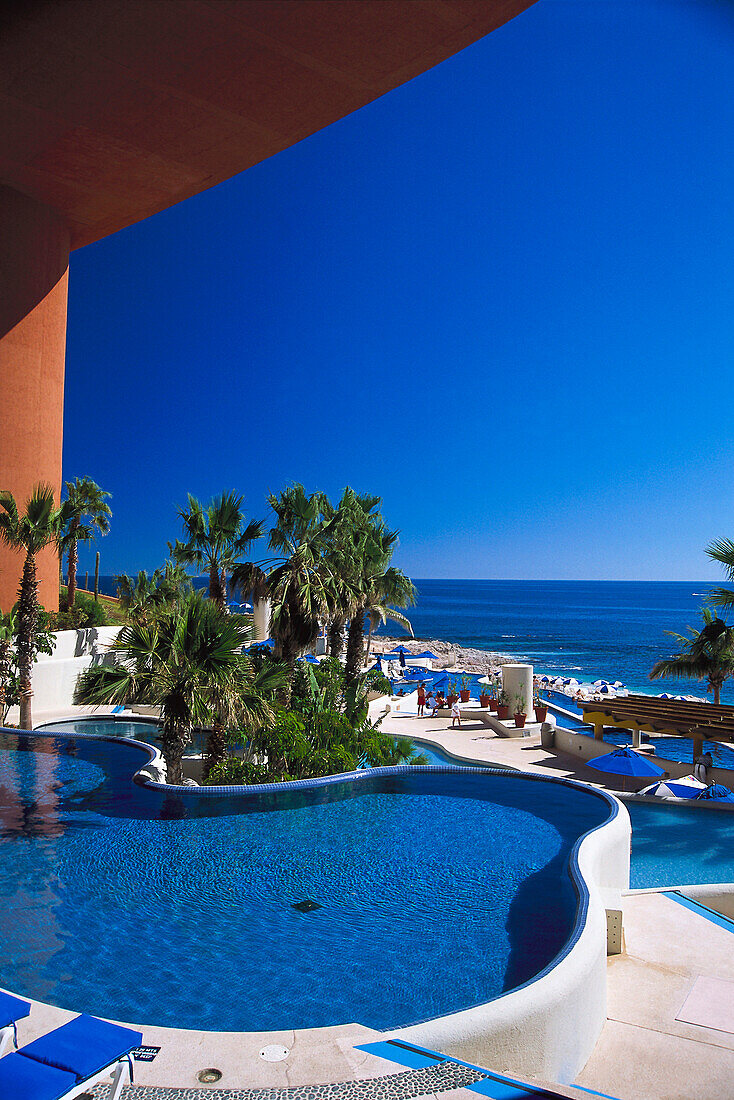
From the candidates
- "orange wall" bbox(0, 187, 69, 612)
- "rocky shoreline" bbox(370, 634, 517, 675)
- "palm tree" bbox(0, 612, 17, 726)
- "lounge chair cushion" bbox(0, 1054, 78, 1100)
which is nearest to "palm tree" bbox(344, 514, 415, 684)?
"palm tree" bbox(0, 612, 17, 726)

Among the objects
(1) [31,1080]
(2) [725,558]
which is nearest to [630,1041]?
(1) [31,1080]

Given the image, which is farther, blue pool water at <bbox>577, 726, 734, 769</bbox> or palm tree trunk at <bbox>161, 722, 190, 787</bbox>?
blue pool water at <bbox>577, 726, 734, 769</bbox>

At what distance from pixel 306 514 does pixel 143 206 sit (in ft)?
40.4

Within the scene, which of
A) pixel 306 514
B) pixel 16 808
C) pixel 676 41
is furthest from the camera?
pixel 306 514

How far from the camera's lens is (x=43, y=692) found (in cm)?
1766

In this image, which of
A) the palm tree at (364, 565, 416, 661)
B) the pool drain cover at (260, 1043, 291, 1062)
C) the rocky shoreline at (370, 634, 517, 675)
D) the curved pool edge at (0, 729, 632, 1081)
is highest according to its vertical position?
the palm tree at (364, 565, 416, 661)

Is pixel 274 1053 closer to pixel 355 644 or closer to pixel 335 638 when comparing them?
pixel 355 644

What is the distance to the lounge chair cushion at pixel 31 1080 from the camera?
3.03 metres

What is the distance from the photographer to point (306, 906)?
6.52 meters

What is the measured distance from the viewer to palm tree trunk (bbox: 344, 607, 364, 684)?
1655cm

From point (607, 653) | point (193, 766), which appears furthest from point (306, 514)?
point (607, 653)

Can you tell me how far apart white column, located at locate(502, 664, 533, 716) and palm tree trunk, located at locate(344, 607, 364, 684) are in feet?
17.8

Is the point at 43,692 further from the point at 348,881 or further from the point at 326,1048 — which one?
the point at 326,1048

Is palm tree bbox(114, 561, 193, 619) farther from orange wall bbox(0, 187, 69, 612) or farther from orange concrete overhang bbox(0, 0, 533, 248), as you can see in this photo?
orange concrete overhang bbox(0, 0, 533, 248)
